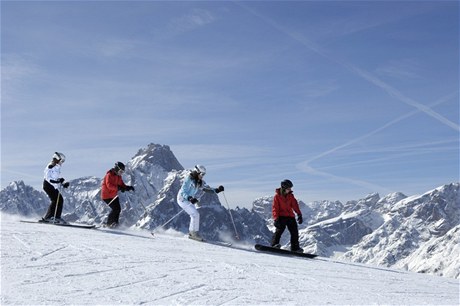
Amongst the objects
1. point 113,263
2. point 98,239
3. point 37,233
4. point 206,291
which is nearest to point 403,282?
point 206,291

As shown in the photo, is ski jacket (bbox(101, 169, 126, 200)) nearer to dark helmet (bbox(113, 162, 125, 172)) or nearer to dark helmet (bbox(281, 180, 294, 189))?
dark helmet (bbox(113, 162, 125, 172))

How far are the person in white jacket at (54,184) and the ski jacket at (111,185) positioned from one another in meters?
1.43

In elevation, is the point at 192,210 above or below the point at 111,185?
below

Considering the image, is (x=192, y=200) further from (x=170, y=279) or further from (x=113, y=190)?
(x=170, y=279)

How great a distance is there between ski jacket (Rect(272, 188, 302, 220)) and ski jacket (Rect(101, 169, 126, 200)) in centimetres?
592

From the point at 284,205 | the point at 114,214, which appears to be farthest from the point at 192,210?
the point at 114,214

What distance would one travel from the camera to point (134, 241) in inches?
536

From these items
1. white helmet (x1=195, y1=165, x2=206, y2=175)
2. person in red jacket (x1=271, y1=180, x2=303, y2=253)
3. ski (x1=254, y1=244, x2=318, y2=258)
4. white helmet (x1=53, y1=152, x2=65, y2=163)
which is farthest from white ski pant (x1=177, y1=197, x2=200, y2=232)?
white helmet (x1=53, y1=152, x2=65, y2=163)

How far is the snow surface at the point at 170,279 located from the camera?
23.2 feet

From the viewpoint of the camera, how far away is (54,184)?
58.4ft

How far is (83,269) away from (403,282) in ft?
24.4

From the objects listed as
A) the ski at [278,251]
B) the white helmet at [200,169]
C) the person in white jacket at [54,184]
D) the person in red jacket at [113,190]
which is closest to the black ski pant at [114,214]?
the person in red jacket at [113,190]

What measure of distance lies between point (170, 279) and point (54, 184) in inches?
434

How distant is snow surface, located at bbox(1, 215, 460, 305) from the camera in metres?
7.06
